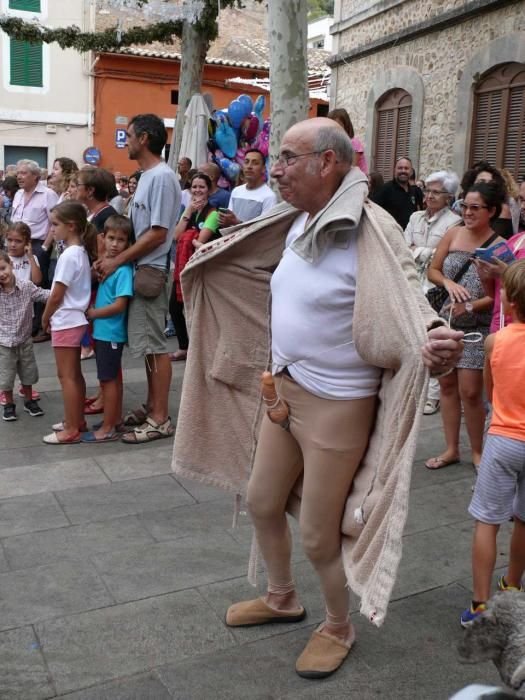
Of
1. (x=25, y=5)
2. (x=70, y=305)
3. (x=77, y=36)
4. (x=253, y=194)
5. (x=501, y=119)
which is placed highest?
(x=25, y=5)

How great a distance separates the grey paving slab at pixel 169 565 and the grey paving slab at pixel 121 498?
492mm

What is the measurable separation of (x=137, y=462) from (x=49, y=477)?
593 mm

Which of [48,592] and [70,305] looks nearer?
[48,592]

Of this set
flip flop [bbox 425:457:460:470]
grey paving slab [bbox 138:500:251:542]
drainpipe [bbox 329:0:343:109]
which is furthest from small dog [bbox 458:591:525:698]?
drainpipe [bbox 329:0:343:109]

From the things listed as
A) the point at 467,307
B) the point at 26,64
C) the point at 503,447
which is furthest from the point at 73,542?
the point at 26,64

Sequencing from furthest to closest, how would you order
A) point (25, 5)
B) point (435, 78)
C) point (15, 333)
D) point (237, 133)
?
point (25, 5) → point (435, 78) → point (237, 133) → point (15, 333)

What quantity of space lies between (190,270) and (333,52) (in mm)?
13381

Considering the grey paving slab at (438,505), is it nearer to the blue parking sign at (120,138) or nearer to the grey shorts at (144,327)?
the grey shorts at (144,327)

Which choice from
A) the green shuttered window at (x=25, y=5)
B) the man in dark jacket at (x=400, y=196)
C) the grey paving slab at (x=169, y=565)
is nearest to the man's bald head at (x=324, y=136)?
the grey paving slab at (x=169, y=565)

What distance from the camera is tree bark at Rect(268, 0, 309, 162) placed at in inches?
256

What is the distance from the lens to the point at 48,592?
3.33 m

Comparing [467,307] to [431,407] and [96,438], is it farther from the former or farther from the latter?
[96,438]

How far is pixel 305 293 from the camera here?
2621 mm

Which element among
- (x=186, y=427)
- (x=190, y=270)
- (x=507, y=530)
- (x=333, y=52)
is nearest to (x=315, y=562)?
(x=186, y=427)
